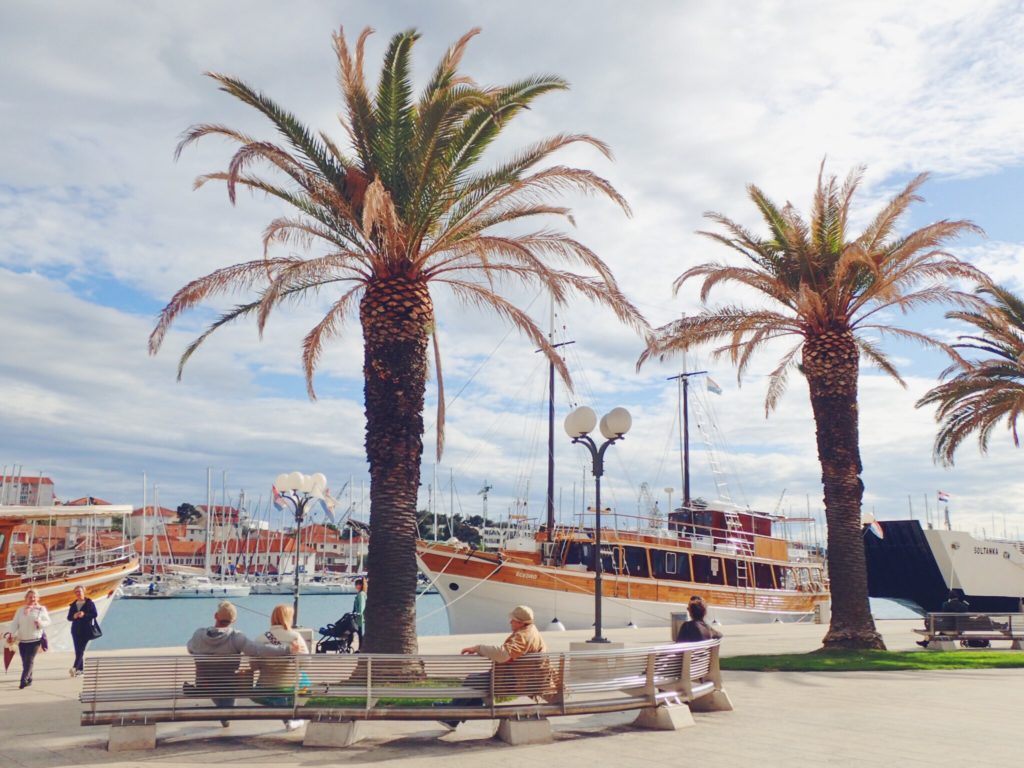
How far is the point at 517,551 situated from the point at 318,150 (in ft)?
74.6

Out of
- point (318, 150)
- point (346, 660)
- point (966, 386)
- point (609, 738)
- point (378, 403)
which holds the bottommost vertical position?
point (609, 738)

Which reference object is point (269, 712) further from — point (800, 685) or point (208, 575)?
point (208, 575)

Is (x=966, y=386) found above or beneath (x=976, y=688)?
above

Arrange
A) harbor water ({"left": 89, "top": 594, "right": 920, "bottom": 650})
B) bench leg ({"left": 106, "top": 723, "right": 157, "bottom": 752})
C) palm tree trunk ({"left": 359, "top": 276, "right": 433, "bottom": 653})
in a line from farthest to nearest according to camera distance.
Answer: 1. harbor water ({"left": 89, "top": 594, "right": 920, "bottom": 650})
2. palm tree trunk ({"left": 359, "top": 276, "right": 433, "bottom": 653})
3. bench leg ({"left": 106, "top": 723, "right": 157, "bottom": 752})

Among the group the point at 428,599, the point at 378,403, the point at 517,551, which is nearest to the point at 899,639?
the point at 517,551

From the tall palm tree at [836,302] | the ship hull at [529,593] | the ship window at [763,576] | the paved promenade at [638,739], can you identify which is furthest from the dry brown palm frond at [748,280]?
the ship window at [763,576]

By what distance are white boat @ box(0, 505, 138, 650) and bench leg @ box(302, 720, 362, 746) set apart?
12.8 metres

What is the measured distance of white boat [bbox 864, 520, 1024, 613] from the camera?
42375 millimetres

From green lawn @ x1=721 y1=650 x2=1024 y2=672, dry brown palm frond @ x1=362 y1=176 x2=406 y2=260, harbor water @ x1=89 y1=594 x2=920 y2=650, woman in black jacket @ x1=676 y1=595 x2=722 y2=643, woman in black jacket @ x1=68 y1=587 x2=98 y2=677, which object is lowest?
harbor water @ x1=89 y1=594 x2=920 y2=650

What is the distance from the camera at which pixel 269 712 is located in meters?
7.90

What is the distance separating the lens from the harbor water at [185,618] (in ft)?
148

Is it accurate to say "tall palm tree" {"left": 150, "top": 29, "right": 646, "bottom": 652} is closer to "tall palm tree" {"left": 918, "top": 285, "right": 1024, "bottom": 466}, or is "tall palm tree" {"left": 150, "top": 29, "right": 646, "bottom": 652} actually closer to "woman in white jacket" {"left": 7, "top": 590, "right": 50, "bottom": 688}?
"woman in white jacket" {"left": 7, "top": 590, "right": 50, "bottom": 688}

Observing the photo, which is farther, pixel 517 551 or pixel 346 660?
pixel 517 551

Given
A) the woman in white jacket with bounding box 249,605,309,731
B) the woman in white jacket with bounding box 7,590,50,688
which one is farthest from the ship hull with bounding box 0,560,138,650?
the woman in white jacket with bounding box 249,605,309,731
